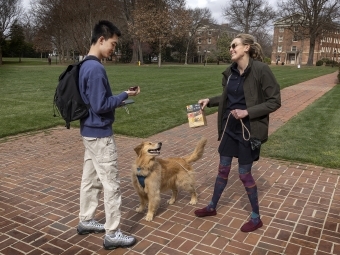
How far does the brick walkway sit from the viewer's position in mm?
3500

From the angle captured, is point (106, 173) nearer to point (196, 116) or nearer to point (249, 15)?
point (196, 116)

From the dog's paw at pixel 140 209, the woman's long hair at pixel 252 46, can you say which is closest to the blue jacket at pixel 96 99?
the woman's long hair at pixel 252 46

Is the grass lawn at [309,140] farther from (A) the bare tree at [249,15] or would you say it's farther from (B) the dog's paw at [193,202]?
(A) the bare tree at [249,15]

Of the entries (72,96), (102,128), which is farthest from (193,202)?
(72,96)

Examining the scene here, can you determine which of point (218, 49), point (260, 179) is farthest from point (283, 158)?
point (218, 49)

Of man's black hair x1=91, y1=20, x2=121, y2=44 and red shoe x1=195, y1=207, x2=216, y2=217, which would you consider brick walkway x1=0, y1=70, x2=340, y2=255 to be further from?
man's black hair x1=91, y1=20, x2=121, y2=44

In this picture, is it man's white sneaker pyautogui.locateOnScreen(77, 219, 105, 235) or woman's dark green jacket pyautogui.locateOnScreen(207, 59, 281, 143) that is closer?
woman's dark green jacket pyautogui.locateOnScreen(207, 59, 281, 143)

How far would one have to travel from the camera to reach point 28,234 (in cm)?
370

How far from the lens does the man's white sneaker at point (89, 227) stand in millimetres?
3643

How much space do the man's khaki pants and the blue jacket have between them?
98 millimetres

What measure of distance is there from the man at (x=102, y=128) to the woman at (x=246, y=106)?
44.9 inches

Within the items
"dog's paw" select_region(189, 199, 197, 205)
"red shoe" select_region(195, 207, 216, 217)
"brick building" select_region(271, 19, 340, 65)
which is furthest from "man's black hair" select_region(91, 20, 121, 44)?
"brick building" select_region(271, 19, 340, 65)

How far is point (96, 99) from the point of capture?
286 centimetres

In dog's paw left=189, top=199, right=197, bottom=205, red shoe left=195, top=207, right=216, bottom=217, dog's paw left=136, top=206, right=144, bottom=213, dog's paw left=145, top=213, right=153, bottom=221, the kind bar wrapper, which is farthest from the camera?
dog's paw left=189, top=199, right=197, bottom=205
